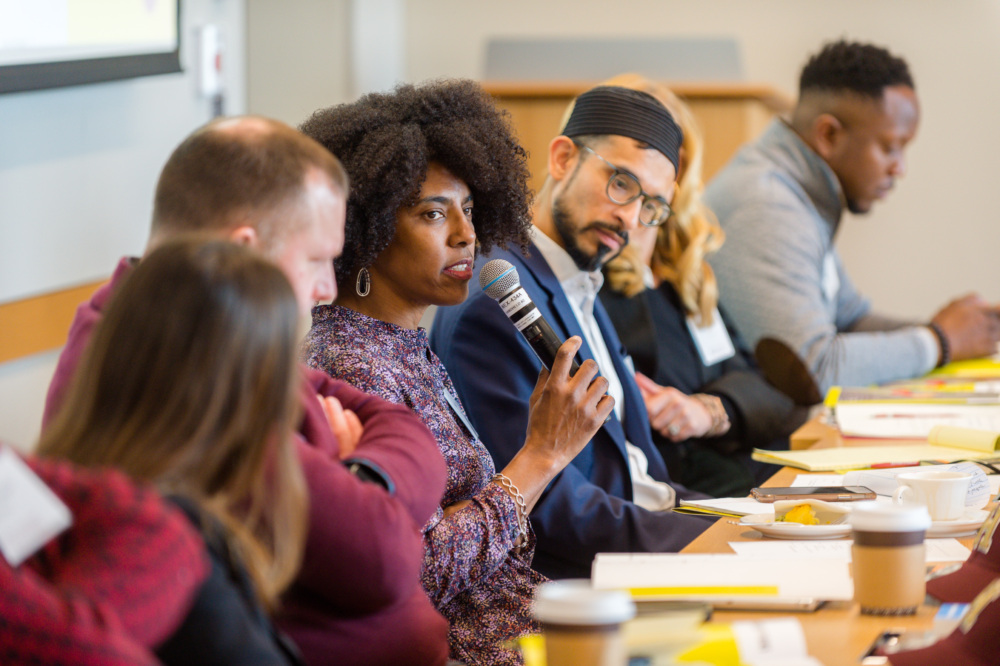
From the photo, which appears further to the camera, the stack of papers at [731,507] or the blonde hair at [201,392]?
the stack of papers at [731,507]

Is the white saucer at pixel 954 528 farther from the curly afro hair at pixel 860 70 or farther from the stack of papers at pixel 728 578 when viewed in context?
the curly afro hair at pixel 860 70

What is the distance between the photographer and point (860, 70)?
348cm

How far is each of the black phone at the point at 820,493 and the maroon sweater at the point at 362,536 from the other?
67 cm

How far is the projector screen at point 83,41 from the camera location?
87.8 inches

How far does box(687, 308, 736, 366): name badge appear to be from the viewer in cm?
284

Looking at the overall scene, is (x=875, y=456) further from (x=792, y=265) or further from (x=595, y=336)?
(x=792, y=265)

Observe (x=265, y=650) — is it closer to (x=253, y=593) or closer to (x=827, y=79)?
(x=253, y=593)

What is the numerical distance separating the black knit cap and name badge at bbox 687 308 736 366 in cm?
67

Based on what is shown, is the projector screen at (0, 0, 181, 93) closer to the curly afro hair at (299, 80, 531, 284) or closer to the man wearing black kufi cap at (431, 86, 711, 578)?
the curly afro hair at (299, 80, 531, 284)

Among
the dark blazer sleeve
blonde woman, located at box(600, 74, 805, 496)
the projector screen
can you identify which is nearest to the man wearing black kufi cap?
blonde woman, located at box(600, 74, 805, 496)

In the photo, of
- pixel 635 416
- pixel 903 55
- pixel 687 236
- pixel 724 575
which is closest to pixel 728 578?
pixel 724 575

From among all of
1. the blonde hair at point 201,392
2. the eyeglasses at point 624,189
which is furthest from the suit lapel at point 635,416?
the blonde hair at point 201,392

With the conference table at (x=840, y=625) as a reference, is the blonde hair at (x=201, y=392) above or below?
above

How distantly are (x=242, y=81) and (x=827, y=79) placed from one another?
2100 millimetres
